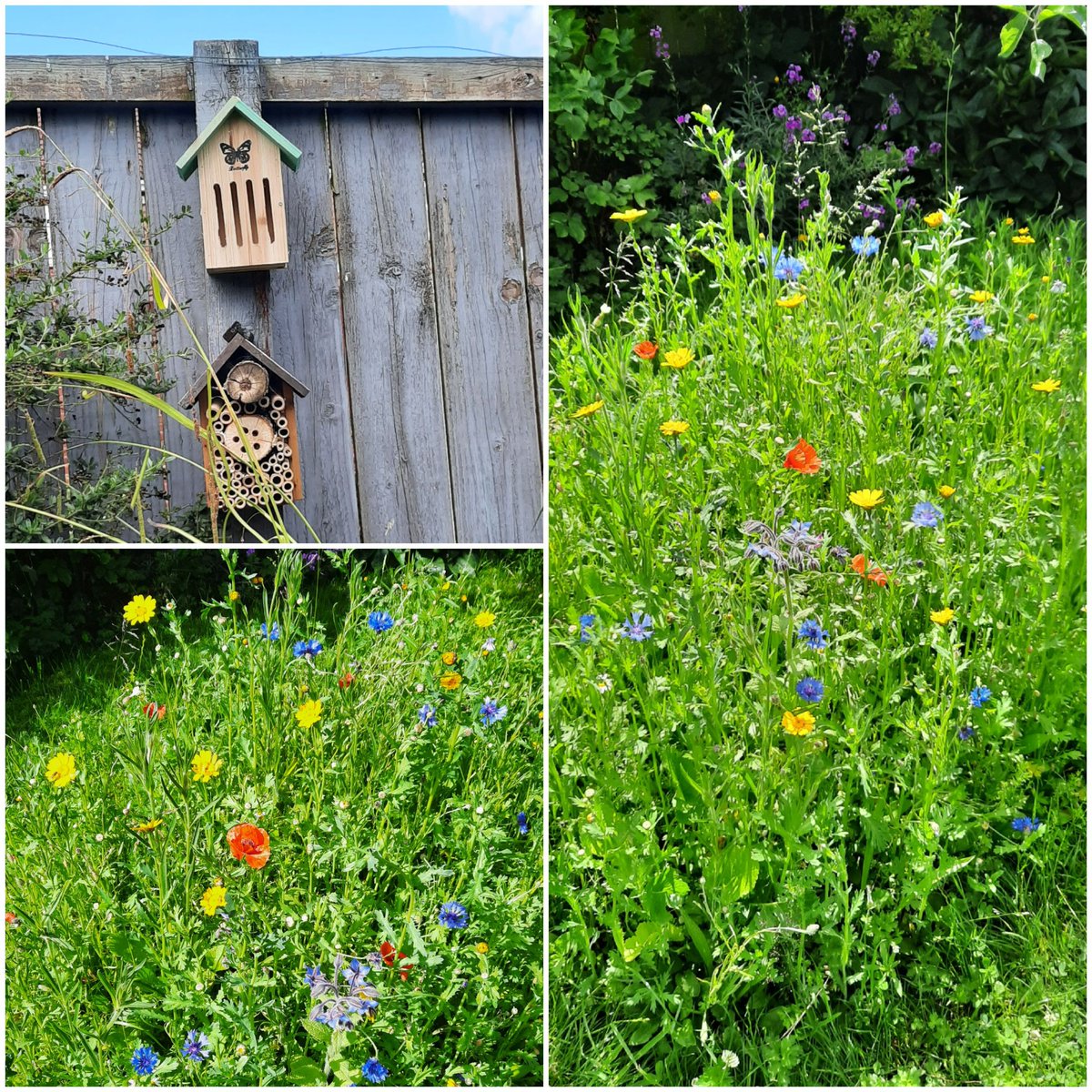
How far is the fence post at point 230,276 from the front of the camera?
1573 millimetres

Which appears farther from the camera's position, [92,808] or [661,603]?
[661,603]

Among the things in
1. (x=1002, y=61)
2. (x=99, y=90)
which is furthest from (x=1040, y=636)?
(x=1002, y=61)

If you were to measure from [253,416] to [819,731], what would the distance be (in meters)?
1.09

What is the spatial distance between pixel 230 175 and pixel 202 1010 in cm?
135

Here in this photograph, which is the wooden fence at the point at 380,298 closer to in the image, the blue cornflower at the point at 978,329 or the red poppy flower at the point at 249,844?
the red poppy flower at the point at 249,844

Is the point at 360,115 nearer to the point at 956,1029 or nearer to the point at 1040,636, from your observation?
the point at 1040,636

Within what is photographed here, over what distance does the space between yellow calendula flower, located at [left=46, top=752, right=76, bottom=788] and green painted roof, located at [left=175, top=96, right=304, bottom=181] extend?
993mm

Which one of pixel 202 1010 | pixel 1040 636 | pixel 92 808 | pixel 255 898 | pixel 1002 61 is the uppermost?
pixel 1002 61

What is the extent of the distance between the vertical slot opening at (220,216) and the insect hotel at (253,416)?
0.54ft

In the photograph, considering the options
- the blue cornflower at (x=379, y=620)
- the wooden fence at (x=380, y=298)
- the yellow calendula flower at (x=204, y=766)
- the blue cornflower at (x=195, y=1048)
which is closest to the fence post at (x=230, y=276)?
the wooden fence at (x=380, y=298)

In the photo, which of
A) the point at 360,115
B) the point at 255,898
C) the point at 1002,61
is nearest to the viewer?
the point at 255,898

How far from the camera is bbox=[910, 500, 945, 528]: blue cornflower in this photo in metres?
1.76

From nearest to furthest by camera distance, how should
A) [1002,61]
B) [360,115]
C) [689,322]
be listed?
1. [360,115]
2. [689,322]
3. [1002,61]

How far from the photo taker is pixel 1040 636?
1779mm
